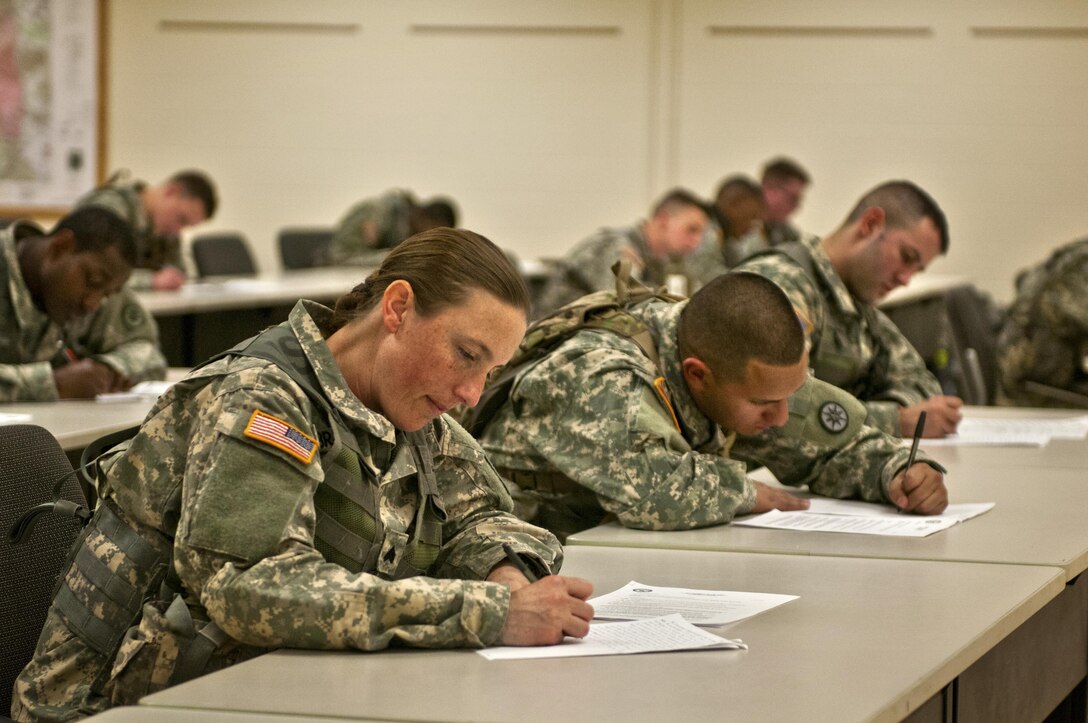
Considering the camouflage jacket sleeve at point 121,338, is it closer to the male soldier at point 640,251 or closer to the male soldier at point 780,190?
the male soldier at point 640,251

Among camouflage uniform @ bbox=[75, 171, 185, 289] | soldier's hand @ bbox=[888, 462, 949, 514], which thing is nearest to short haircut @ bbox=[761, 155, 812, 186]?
camouflage uniform @ bbox=[75, 171, 185, 289]

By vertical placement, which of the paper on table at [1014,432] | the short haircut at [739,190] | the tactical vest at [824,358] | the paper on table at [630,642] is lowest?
the paper on table at [1014,432]

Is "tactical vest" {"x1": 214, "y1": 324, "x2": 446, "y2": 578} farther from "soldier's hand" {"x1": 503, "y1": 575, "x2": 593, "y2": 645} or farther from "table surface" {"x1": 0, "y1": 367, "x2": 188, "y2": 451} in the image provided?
"table surface" {"x1": 0, "y1": 367, "x2": 188, "y2": 451}

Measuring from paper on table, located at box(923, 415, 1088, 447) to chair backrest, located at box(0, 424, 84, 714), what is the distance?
2.33 m

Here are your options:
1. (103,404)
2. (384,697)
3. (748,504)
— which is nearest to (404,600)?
(384,697)

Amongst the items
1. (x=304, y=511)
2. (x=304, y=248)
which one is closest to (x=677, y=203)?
(x=304, y=248)

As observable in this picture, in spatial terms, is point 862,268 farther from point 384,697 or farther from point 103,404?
point 384,697

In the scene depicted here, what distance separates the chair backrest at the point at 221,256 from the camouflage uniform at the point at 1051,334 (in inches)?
178

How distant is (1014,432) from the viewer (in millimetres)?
3904

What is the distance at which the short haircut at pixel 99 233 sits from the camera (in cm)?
383

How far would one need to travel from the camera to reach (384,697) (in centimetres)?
151

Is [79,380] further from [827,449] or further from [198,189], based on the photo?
[198,189]

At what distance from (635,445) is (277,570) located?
1060 millimetres

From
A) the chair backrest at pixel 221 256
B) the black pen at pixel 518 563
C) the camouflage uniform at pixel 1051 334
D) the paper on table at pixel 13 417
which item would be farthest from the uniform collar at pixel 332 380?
the chair backrest at pixel 221 256
